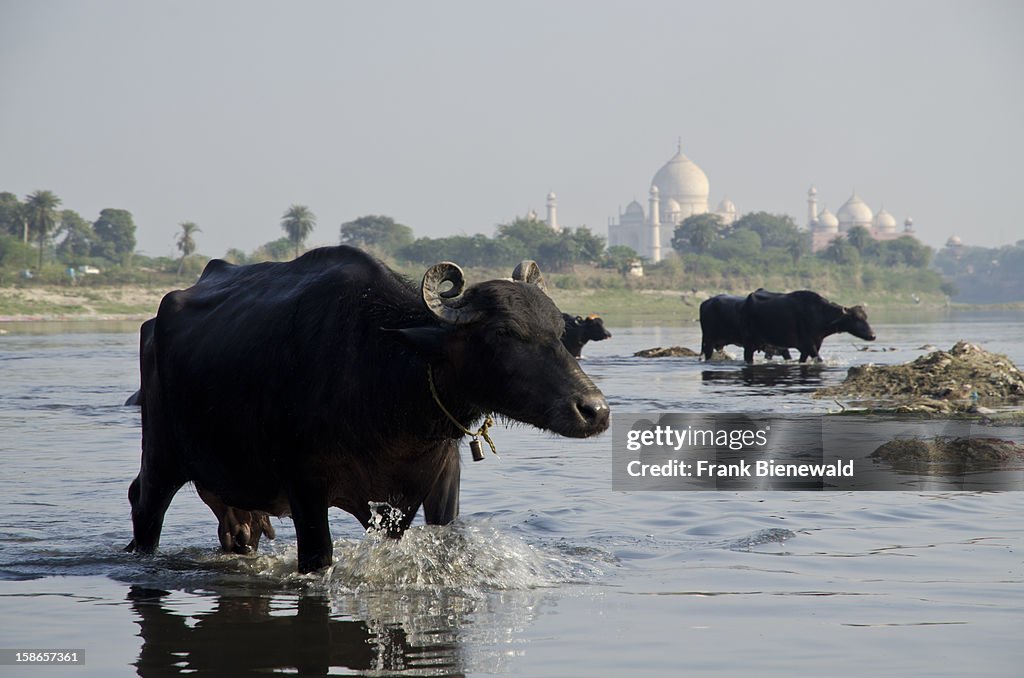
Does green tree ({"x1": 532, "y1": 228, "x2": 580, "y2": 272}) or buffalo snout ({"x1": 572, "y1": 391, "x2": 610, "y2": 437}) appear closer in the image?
buffalo snout ({"x1": 572, "y1": 391, "x2": 610, "y2": 437})

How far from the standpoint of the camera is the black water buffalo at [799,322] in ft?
81.8

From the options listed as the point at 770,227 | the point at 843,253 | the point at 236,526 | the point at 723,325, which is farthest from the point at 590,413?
the point at 770,227

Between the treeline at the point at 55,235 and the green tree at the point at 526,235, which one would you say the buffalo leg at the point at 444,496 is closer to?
the treeline at the point at 55,235

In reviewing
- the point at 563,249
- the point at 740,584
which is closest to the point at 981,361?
the point at 740,584

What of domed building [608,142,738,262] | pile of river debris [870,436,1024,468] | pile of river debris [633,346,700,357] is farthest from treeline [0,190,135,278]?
domed building [608,142,738,262]

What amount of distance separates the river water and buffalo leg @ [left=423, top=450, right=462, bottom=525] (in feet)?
0.35

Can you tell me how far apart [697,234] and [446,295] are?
128 metres

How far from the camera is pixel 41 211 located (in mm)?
86375

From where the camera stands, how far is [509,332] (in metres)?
5.18

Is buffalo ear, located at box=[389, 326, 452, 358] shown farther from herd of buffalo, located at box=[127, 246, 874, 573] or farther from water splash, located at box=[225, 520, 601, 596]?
water splash, located at box=[225, 520, 601, 596]

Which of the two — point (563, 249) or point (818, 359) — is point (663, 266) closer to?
point (563, 249)

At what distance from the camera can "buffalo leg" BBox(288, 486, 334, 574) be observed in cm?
569

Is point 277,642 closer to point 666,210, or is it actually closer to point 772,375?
point 772,375

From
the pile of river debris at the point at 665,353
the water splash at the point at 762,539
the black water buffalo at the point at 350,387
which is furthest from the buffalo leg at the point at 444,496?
the pile of river debris at the point at 665,353
